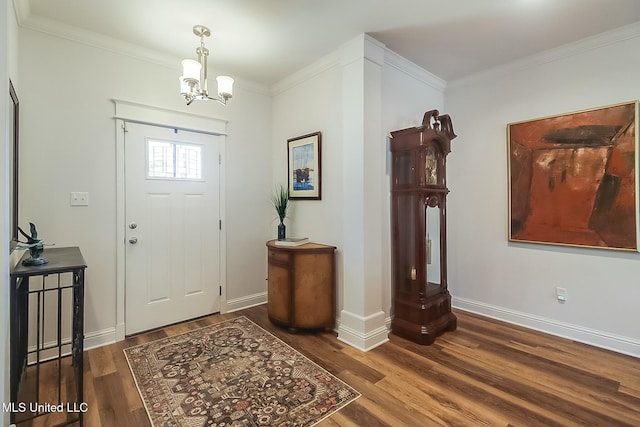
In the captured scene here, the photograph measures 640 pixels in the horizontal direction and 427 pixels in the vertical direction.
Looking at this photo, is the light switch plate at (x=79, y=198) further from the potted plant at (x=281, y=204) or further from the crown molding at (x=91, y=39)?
the potted plant at (x=281, y=204)

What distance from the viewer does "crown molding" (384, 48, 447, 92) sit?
2.80 m

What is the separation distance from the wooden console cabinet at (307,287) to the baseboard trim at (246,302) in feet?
2.61

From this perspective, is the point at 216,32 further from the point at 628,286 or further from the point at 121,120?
the point at 628,286

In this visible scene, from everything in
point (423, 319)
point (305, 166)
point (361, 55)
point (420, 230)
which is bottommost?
point (423, 319)

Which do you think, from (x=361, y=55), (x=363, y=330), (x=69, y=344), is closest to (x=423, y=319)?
(x=363, y=330)

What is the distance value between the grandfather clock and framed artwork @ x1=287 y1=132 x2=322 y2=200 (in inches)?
28.8

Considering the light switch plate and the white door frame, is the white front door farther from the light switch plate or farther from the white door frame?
the light switch plate

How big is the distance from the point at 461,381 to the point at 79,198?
3204mm

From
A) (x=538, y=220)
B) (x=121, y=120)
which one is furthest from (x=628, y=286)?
(x=121, y=120)

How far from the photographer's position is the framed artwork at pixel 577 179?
2389 mm

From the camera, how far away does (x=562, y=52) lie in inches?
105

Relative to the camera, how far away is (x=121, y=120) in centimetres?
262

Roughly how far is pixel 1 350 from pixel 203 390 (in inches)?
41.2

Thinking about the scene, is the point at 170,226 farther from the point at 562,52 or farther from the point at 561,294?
the point at 562,52
